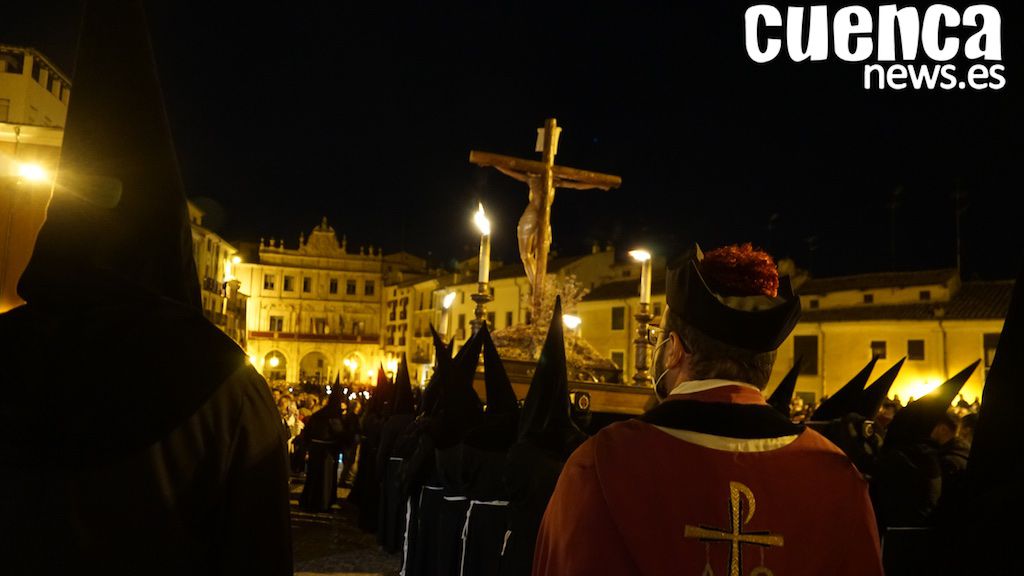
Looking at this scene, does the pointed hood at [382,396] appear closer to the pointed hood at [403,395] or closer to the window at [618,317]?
the pointed hood at [403,395]

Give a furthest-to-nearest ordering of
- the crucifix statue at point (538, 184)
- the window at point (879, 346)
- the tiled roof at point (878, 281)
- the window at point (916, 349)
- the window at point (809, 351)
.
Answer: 1. the window at point (809, 351)
2. the tiled roof at point (878, 281)
3. the window at point (879, 346)
4. the window at point (916, 349)
5. the crucifix statue at point (538, 184)

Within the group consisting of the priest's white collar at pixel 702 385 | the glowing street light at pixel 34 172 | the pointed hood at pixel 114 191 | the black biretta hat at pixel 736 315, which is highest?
the glowing street light at pixel 34 172

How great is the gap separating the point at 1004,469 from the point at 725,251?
0.95 meters

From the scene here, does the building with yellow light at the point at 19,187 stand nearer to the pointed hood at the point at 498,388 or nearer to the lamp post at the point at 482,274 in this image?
the lamp post at the point at 482,274

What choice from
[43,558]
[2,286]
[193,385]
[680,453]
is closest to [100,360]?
[193,385]

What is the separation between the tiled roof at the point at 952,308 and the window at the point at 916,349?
3.27 ft

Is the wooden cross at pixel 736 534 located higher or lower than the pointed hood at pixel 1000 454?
lower

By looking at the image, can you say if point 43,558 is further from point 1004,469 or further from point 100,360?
point 1004,469

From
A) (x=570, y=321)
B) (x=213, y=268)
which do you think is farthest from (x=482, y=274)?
(x=213, y=268)

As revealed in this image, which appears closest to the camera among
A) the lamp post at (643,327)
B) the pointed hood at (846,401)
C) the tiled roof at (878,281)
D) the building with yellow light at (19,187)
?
the pointed hood at (846,401)

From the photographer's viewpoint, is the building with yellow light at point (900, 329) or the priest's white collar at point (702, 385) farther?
the building with yellow light at point (900, 329)

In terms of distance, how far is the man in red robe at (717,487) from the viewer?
6.61 feet

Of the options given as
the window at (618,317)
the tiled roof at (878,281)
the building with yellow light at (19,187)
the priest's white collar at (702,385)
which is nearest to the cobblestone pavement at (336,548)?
the priest's white collar at (702,385)

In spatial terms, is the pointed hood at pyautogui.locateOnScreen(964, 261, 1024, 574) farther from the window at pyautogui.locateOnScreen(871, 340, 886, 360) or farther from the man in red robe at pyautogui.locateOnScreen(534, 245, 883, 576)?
the window at pyautogui.locateOnScreen(871, 340, 886, 360)
